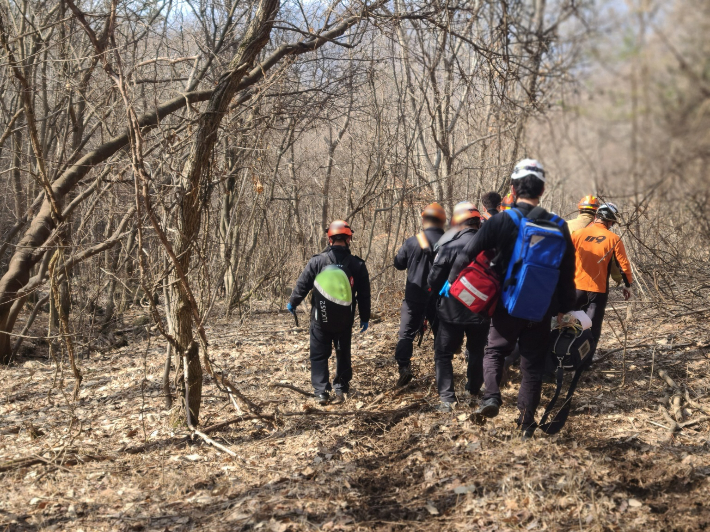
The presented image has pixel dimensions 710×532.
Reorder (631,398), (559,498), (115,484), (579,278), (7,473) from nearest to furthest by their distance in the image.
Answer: (559,498) → (115,484) → (7,473) → (631,398) → (579,278)

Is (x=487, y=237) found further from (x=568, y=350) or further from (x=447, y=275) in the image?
(x=568, y=350)

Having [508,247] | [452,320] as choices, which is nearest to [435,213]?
[452,320]

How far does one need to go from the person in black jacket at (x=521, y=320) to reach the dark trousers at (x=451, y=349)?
0.59m

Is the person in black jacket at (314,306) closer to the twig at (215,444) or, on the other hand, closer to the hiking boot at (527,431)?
the twig at (215,444)

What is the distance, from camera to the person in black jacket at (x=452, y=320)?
4.60 m

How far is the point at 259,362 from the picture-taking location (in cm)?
772

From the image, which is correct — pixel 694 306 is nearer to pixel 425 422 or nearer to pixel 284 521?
pixel 425 422

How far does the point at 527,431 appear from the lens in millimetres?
4117

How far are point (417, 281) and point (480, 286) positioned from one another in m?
1.51

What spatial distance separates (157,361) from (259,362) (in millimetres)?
1822

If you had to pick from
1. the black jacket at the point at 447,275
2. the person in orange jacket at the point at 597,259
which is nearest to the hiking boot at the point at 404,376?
the black jacket at the point at 447,275

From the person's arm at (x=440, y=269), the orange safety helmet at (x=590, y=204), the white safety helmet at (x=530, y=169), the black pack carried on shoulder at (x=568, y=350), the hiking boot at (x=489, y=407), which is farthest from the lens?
the orange safety helmet at (x=590, y=204)

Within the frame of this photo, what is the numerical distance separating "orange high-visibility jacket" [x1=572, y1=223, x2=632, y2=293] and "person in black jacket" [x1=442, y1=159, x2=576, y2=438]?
5.21 feet

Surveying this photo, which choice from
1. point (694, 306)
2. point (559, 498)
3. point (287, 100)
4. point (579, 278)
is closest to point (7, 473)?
point (559, 498)
